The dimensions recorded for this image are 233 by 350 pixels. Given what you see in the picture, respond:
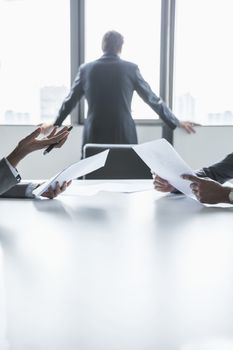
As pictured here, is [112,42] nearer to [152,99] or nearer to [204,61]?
[152,99]

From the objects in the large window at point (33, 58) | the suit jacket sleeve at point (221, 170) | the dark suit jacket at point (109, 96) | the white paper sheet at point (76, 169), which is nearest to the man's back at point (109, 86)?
the dark suit jacket at point (109, 96)

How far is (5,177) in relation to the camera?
1.22m

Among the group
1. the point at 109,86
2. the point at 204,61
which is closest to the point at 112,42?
the point at 109,86

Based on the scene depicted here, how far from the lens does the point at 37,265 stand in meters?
0.74

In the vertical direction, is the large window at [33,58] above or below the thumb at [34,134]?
above

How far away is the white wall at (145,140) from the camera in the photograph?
360 cm

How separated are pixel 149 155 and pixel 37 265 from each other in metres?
0.68

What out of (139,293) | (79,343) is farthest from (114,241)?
(79,343)

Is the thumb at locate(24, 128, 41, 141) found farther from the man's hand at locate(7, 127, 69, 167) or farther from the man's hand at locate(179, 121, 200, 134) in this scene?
the man's hand at locate(179, 121, 200, 134)

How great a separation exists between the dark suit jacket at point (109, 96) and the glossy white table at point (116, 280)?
1.81 meters

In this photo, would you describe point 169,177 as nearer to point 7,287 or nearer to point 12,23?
point 7,287

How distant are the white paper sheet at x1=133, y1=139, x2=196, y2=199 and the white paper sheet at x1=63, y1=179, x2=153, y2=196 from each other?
0.18m

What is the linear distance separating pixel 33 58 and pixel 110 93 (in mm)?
1212

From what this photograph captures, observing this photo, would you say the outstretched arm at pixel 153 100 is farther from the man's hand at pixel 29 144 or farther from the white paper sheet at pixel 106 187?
the man's hand at pixel 29 144
